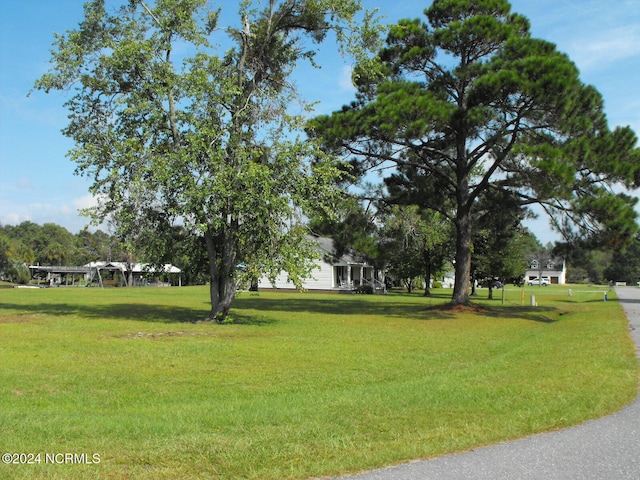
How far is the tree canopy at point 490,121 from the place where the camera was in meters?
20.6

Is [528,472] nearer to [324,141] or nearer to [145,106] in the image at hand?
[145,106]

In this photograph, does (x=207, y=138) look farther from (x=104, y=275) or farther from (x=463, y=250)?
(x=104, y=275)

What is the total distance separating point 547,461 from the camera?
16.5ft

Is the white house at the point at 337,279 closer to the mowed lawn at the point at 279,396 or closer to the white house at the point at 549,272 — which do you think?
the mowed lawn at the point at 279,396

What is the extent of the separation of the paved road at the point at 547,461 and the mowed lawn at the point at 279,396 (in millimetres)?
223

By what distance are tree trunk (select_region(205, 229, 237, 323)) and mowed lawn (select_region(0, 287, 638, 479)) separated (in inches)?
124

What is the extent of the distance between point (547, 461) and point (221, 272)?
1568 cm

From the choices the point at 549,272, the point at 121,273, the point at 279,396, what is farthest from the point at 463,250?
the point at 549,272

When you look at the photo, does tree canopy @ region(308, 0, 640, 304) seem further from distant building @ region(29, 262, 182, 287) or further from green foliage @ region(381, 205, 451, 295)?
distant building @ region(29, 262, 182, 287)

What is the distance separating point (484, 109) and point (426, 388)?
1599 cm

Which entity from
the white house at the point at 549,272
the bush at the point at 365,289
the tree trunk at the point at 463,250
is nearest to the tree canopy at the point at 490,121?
the tree trunk at the point at 463,250

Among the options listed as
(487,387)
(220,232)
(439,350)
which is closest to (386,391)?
(487,387)

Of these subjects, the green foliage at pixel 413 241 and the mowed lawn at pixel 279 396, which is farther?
the green foliage at pixel 413 241

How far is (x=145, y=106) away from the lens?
59.7 feet
